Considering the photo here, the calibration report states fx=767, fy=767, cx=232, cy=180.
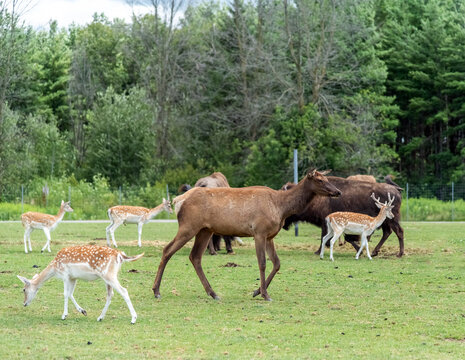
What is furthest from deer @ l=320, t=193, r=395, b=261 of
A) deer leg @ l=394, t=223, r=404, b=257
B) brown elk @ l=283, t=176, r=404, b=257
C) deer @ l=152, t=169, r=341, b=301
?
deer @ l=152, t=169, r=341, b=301

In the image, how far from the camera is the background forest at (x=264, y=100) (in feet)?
145

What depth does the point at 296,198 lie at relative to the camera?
1270cm

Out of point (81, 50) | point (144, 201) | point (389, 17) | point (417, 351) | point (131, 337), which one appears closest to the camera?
point (417, 351)

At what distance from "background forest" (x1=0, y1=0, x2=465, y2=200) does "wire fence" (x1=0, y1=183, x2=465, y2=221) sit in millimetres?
1704

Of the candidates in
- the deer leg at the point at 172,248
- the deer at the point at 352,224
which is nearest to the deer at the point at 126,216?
the deer at the point at 352,224

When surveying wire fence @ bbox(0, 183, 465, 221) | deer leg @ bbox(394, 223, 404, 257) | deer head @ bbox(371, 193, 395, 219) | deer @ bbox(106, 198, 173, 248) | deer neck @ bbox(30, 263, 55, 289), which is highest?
deer neck @ bbox(30, 263, 55, 289)

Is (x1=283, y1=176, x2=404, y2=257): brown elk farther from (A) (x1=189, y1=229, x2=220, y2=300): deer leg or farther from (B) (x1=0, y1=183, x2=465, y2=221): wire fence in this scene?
(B) (x1=0, y1=183, x2=465, y2=221): wire fence

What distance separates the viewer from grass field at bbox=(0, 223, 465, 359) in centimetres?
838

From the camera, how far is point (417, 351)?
832 centimetres

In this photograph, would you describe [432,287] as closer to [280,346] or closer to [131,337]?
[280,346]

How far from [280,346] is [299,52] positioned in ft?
127

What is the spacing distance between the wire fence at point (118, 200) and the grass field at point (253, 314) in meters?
20.5

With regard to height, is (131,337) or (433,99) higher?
(433,99)

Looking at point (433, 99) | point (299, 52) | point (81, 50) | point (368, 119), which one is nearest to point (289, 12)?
point (299, 52)
